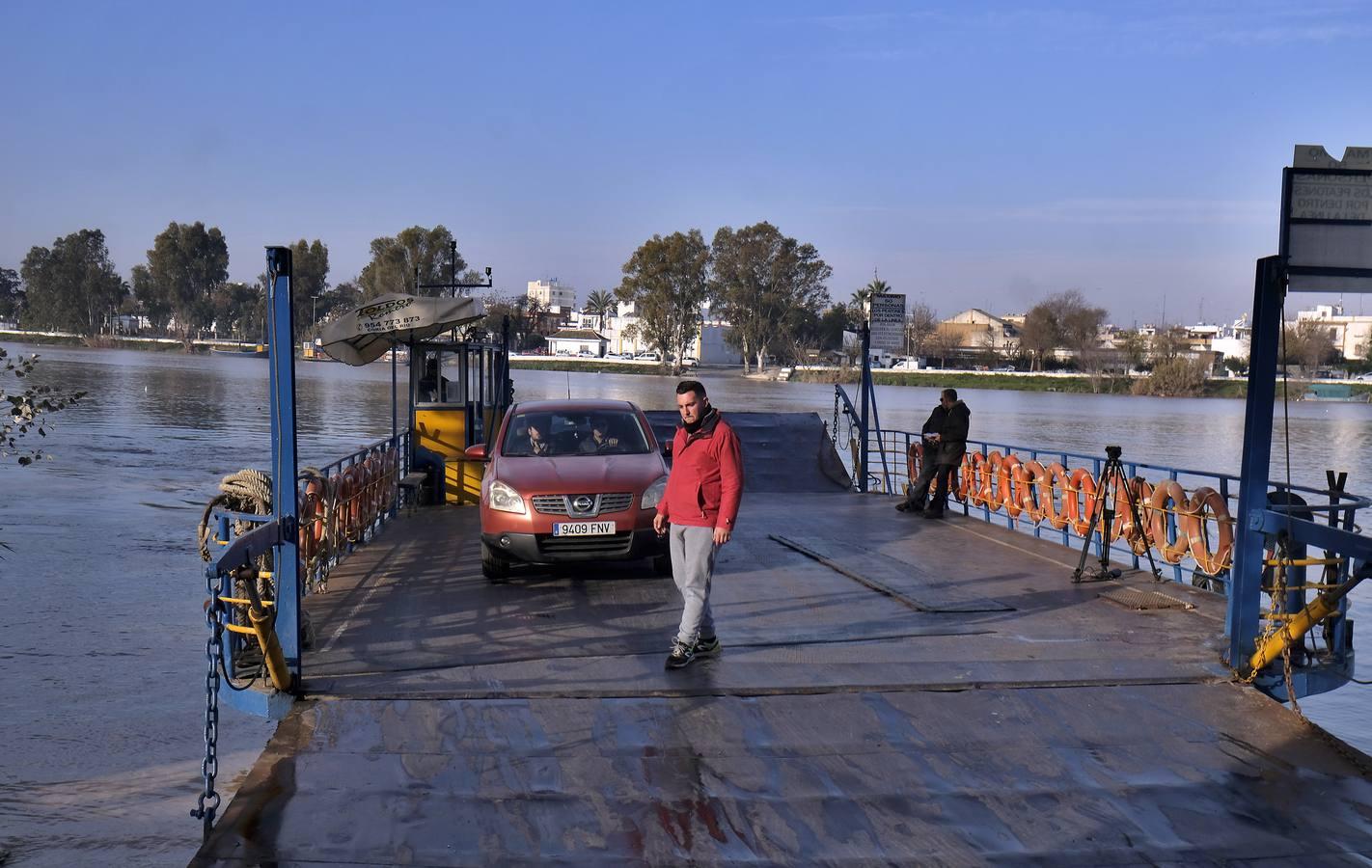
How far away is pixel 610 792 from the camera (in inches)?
217

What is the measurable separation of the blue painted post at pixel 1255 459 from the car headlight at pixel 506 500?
5682mm

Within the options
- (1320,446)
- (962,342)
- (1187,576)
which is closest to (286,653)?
(1187,576)

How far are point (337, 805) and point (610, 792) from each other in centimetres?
123

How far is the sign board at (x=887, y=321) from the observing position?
722 inches

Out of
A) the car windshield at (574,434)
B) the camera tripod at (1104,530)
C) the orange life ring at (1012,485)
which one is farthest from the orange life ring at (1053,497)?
the car windshield at (574,434)

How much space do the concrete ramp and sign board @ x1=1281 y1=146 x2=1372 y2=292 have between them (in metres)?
12.9

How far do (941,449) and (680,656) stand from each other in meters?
8.85

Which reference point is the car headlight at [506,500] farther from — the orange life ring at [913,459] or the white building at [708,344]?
the white building at [708,344]

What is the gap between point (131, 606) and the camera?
51.8ft

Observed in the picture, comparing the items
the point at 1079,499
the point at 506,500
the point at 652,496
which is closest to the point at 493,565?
the point at 506,500

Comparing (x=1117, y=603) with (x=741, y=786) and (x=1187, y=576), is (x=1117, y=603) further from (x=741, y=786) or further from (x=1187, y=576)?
(x=1187, y=576)

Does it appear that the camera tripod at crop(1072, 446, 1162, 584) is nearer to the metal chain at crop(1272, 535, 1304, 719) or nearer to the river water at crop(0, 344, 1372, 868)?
the metal chain at crop(1272, 535, 1304, 719)

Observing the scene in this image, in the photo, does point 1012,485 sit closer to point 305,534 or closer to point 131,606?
point 305,534

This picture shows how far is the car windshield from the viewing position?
11.7m
